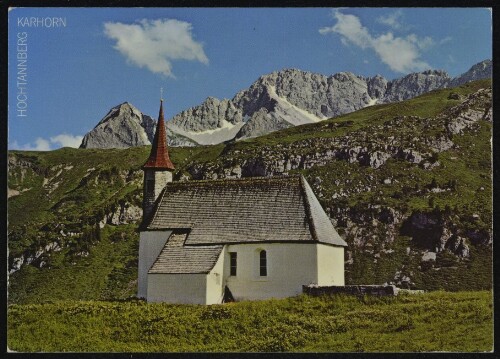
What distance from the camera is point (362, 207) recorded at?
114 meters

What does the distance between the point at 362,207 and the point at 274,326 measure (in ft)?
276

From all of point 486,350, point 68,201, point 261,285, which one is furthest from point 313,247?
point 68,201

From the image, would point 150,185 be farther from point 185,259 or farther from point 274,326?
point 274,326

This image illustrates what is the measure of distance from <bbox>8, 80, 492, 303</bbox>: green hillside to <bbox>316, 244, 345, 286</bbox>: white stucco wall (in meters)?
42.0

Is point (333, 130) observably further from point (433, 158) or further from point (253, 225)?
point (253, 225)

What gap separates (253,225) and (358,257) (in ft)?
191

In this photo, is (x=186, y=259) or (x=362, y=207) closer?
(x=186, y=259)

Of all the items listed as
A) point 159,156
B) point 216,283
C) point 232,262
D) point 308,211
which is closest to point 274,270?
point 232,262

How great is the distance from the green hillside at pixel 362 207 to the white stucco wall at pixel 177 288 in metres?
51.2

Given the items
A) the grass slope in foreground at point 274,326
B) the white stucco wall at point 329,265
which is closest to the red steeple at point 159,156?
the grass slope in foreground at point 274,326

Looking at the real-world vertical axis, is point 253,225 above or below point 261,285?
above

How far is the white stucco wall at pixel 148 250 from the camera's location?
150 feet

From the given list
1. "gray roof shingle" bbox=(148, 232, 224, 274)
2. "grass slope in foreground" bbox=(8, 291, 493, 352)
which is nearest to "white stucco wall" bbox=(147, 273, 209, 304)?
"gray roof shingle" bbox=(148, 232, 224, 274)
